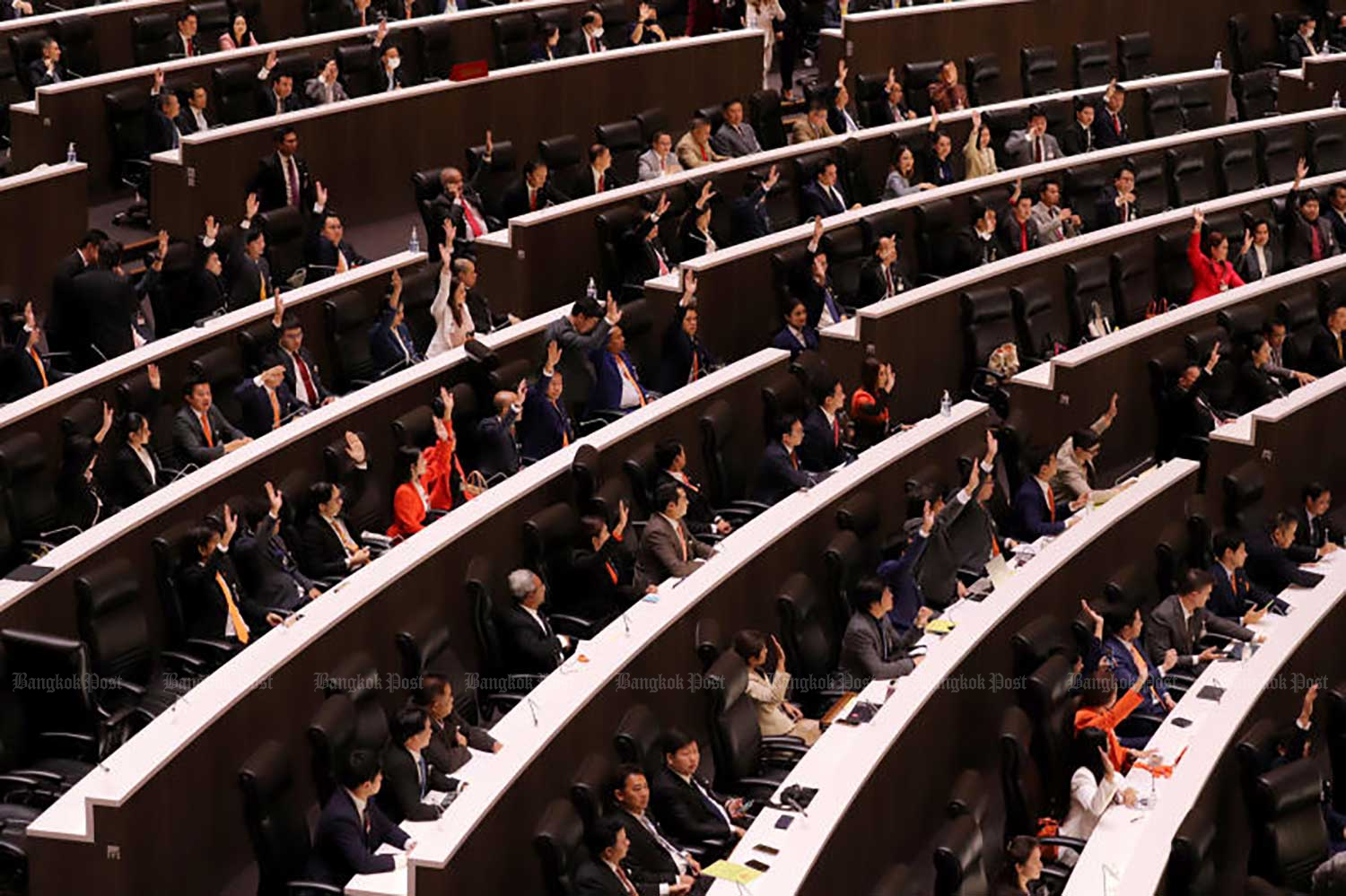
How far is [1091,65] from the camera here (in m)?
12.9

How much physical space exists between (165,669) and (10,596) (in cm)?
69

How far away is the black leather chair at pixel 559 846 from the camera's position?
521 centimetres

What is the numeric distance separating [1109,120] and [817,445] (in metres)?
4.42

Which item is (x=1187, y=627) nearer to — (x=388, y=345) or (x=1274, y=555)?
(x=1274, y=555)

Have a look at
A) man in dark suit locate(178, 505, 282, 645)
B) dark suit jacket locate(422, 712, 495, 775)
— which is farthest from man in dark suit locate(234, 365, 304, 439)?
dark suit jacket locate(422, 712, 495, 775)

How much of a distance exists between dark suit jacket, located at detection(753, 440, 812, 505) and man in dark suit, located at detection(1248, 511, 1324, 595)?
178 centimetres

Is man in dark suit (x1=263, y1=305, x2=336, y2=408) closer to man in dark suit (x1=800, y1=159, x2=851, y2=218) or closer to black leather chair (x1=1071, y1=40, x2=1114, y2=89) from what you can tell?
man in dark suit (x1=800, y1=159, x2=851, y2=218)

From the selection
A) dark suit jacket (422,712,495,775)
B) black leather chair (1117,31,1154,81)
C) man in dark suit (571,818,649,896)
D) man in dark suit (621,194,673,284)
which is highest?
black leather chair (1117,31,1154,81)

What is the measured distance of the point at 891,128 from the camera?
10.8 m

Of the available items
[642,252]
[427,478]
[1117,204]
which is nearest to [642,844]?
[427,478]

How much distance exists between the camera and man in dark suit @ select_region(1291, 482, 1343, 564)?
818 centimetres

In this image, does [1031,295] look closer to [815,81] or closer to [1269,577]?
[1269,577]

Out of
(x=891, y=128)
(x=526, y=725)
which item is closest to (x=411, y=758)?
(x=526, y=725)

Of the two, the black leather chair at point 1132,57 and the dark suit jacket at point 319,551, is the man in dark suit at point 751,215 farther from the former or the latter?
the black leather chair at point 1132,57
